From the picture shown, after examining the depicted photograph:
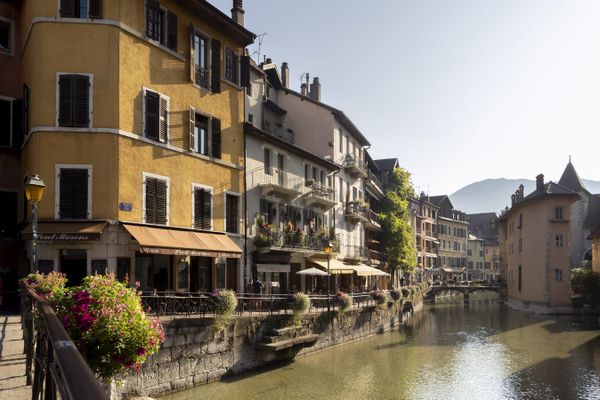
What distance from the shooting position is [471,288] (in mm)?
75125

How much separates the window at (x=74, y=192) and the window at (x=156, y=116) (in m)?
3.30

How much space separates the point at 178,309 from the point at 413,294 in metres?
40.9

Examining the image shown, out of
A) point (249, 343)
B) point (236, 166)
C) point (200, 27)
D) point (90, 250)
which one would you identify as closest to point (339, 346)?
point (249, 343)

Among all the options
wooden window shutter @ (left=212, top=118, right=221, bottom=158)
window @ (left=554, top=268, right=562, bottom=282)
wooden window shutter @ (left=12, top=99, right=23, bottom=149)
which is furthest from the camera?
window @ (left=554, top=268, right=562, bottom=282)

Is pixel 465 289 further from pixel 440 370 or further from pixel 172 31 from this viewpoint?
pixel 172 31

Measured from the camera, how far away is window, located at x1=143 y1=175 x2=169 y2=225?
22.4 metres

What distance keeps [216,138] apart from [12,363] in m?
17.7

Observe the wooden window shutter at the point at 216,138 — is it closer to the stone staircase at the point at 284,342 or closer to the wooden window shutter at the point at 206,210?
the wooden window shutter at the point at 206,210

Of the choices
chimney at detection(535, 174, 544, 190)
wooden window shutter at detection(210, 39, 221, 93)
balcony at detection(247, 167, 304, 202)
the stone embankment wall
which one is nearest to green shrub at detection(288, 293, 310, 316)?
the stone embankment wall

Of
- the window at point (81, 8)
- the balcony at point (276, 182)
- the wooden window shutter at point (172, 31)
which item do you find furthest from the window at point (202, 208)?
the window at point (81, 8)

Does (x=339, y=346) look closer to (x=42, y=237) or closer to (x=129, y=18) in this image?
(x=42, y=237)

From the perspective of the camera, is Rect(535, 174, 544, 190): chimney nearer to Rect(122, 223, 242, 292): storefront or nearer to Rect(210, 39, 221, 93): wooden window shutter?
Rect(122, 223, 242, 292): storefront

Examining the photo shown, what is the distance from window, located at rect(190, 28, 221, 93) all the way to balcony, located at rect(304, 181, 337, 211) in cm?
1201

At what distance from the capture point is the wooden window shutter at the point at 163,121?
23.4 metres
